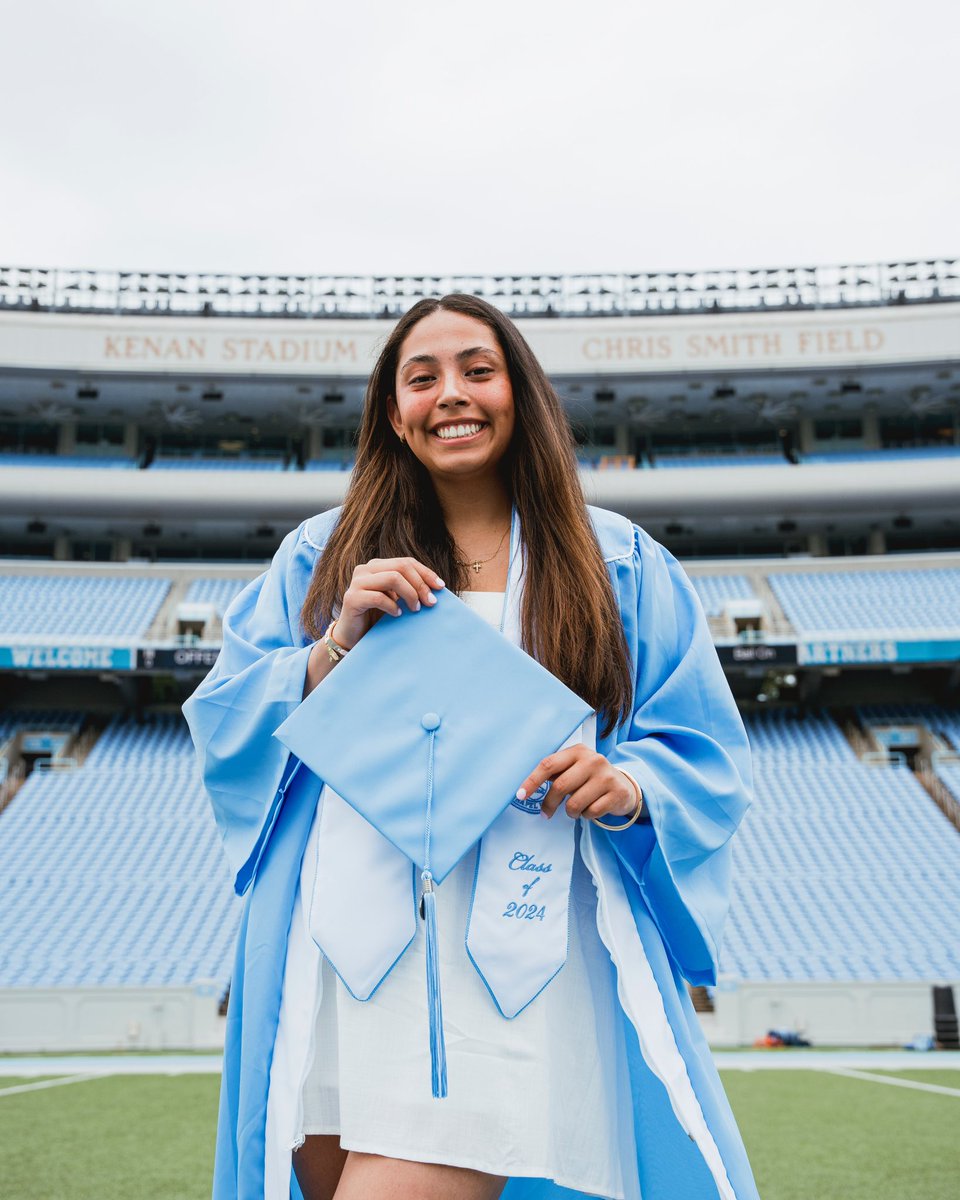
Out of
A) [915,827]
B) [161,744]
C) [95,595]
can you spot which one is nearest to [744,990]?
[915,827]

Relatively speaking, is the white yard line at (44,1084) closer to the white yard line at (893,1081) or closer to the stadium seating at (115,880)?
the stadium seating at (115,880)

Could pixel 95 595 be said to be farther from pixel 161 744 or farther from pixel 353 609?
pixel 353 609

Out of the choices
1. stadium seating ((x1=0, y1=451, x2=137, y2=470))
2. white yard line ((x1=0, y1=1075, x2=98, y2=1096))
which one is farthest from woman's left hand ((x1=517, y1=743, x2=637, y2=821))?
stadium seating ((x1=0, y1=451, x2=137, y2=470))

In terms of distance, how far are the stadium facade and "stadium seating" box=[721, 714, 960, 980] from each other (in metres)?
0.06

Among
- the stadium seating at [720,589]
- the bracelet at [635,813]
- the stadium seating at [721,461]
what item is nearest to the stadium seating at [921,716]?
the stadium seating at [720,589]

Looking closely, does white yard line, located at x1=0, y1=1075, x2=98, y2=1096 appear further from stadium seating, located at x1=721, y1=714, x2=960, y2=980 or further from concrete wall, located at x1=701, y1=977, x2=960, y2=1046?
stadium seating, located at x1=721, y1=714, x2=960, y2=980

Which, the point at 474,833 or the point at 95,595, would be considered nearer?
the point at 474,833

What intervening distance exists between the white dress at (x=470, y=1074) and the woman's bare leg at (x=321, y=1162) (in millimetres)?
57

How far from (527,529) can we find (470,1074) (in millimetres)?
914

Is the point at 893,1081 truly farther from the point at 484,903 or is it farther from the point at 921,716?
the point at 921,716

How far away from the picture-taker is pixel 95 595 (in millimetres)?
25594

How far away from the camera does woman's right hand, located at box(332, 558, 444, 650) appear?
5.60 feet

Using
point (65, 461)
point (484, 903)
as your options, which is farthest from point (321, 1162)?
point (65, 461)

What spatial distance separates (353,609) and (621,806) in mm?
517
